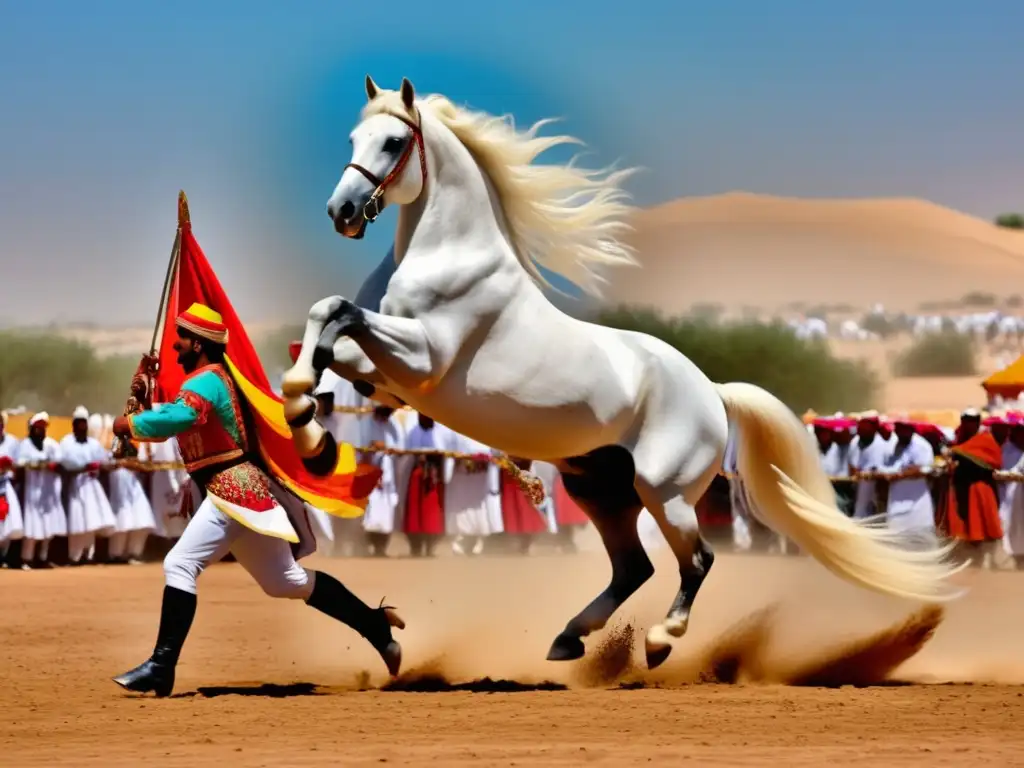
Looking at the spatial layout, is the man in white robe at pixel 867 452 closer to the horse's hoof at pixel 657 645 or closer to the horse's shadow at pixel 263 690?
the horse's hoof at pixel 657 645

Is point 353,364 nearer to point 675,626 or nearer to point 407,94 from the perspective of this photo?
point 407,94

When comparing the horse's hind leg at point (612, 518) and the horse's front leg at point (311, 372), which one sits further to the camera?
the horse's hind leg at point (612, 518)

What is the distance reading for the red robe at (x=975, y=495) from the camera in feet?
Answer: 59.6

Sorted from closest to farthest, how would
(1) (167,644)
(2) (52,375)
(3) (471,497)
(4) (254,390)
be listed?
(1) (167,644)
(4) (254,390)
(3) (471,497)
(2) (52,375)

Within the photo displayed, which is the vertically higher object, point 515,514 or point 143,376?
point 143,376

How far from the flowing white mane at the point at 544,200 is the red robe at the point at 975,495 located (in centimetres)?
960

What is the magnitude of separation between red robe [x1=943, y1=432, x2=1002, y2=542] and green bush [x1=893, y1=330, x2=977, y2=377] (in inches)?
1860

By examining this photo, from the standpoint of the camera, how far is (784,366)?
40219 mm

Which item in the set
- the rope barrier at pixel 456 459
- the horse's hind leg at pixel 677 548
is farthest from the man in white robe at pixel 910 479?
the horse's hind leg at pixel 677 548

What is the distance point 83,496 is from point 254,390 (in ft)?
34.9

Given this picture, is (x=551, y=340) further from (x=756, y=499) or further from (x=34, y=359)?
(x=34, y=359)

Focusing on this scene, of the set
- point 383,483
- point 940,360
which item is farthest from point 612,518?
point 940,360

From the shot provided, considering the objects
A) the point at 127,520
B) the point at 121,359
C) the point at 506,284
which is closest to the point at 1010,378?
the point at 127,520

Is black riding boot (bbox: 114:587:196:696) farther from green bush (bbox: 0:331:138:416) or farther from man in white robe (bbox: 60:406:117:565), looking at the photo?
green bush (bbox: 0:331:138:416)
